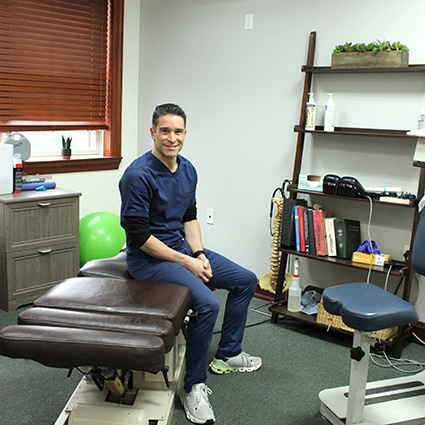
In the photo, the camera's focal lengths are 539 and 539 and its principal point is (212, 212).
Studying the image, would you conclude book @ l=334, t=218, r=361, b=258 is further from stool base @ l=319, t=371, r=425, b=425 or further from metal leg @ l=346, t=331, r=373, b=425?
metal leg @ l=346, t=331, r=373, b=425

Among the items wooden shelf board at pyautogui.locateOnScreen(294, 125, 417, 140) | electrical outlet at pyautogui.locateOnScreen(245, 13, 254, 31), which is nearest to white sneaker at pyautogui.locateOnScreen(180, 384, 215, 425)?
wooden shelf board at pyautogui.locateOnScreen(294, 125, 417, 140)

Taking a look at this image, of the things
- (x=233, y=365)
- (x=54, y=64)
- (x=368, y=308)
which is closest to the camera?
(x=368, y=308)

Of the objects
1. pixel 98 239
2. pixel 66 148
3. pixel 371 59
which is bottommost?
pixel 98 239

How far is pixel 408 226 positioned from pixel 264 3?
5.38ft

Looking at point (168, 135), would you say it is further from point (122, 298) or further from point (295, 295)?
point (295, 295)

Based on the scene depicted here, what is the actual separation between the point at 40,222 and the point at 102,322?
5.03ft

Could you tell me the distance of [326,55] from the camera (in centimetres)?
317

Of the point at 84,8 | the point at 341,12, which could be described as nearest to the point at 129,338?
the point at 341,12

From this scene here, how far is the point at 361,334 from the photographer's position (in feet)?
6.70

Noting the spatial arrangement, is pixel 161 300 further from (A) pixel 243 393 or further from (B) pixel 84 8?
(B) pixel 84 8

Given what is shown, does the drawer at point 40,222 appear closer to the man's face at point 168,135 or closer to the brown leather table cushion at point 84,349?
the man's face at point 168,135

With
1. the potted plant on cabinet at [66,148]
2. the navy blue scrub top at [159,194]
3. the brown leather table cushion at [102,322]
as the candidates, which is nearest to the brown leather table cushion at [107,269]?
A: the navy blue scrub top at [159,194]

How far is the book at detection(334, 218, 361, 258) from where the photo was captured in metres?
2.99

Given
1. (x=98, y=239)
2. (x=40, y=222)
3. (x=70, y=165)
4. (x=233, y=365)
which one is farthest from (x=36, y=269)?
(x=233, y=365)
